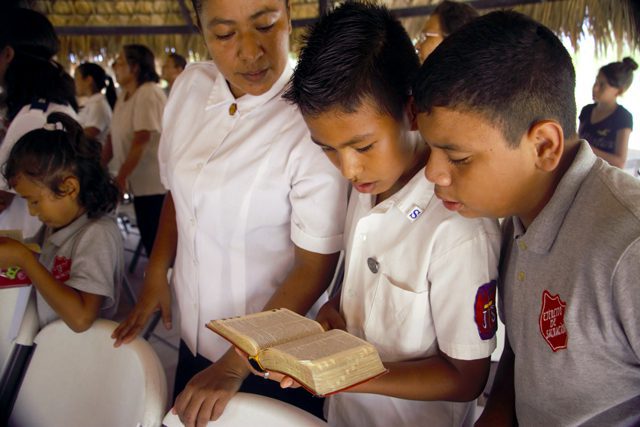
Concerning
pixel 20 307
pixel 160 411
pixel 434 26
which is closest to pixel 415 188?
pixel 160 411

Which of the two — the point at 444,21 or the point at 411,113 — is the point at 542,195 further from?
the point at 444,21

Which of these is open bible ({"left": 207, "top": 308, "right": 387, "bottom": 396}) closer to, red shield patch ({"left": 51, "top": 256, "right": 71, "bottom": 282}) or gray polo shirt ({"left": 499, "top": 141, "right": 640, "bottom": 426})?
gray polo shirt ({"left": 499, "top": 141, "right": 640, "bottom": 426})

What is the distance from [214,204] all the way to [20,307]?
60 centimetres

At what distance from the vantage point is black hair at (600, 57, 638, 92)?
314 cm

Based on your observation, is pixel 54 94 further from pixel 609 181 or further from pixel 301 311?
pixel 609 181

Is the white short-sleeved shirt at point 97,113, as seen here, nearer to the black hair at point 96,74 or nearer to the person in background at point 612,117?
the black hair at point 96,74

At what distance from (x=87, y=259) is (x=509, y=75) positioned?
115 cm

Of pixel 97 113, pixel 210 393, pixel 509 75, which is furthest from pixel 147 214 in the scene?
pixel 509 75

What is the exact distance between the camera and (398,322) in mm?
876

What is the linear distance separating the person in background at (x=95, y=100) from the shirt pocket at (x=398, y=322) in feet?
11.0

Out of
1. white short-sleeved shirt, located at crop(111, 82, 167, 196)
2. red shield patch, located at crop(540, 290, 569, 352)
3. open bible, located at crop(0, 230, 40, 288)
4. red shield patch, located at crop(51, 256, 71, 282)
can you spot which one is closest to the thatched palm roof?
white short-sleeved shirt, located at crop(111, 82, 167, 196)

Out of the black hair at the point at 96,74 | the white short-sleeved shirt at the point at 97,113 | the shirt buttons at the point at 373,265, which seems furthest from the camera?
the black hair at the point at 96,74

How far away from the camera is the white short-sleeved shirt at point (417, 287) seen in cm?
80

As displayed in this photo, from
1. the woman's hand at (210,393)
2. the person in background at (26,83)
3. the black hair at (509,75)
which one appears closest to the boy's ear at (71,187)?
the person in background at (26,83)
